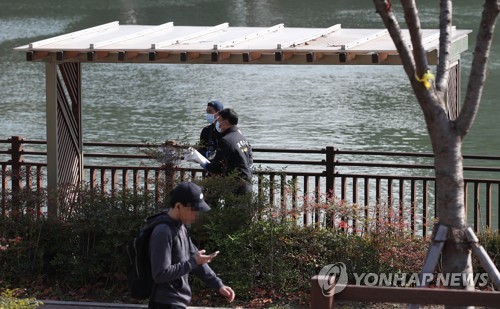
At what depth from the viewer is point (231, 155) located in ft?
29.3

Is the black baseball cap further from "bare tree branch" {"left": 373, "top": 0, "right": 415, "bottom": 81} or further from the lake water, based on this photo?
the lake water

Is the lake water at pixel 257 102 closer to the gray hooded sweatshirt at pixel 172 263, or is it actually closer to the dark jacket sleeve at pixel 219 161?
the dark jacket sleeve at pixel 219 161

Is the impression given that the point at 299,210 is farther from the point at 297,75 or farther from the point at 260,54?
the point at 297,75

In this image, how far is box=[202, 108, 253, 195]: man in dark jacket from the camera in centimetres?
888

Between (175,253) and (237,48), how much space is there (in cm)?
408

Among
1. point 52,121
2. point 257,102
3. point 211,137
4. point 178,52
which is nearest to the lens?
point 178,52

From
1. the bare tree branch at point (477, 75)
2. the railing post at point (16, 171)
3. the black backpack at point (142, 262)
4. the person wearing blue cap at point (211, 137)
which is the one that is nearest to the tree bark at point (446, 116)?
the bare tree branch at point (477, 75)

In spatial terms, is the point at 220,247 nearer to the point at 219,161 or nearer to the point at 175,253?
the point at 219,161

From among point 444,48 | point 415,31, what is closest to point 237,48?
point 444,48

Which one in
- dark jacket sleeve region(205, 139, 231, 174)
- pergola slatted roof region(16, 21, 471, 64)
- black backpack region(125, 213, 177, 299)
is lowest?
black backpack region(125, 213, 177, 299)

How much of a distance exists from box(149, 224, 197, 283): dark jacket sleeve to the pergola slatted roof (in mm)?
4004

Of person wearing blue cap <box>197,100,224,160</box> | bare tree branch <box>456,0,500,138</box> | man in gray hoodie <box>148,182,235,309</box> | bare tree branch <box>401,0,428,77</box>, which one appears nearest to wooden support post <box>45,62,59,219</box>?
person wearing blue cap <box>197,100,224,160</box>

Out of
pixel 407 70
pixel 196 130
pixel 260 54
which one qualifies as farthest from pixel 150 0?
pixel 407 70

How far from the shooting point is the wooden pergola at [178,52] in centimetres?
916
